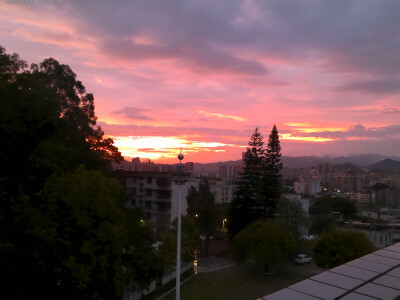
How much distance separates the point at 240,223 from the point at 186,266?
655 centimetres

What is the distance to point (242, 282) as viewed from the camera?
17.2m

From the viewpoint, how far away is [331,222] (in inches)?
1028

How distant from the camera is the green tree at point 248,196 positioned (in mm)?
24359

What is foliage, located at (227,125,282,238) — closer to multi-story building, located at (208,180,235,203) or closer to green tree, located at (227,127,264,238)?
green tree, located at (227,127,264,238)

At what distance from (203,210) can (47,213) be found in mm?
16874

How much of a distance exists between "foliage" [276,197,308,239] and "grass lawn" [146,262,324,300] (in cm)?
216

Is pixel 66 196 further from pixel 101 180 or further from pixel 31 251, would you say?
pixel 31 251

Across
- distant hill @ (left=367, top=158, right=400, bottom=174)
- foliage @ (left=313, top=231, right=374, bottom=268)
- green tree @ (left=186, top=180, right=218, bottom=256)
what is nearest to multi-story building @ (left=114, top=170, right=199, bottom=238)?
green tree @ (left=186, top=180, right=218, bottom=256)

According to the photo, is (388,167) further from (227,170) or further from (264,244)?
(264,244)

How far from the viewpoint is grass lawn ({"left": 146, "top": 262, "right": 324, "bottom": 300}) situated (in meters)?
14.9

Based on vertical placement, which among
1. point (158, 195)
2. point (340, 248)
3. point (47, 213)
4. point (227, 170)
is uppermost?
point (227, 170)

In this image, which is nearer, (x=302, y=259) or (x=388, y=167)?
(x=302, y=259)

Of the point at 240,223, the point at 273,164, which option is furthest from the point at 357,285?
the point at 273,164

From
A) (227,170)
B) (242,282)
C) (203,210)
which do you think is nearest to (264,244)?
(242,282)
